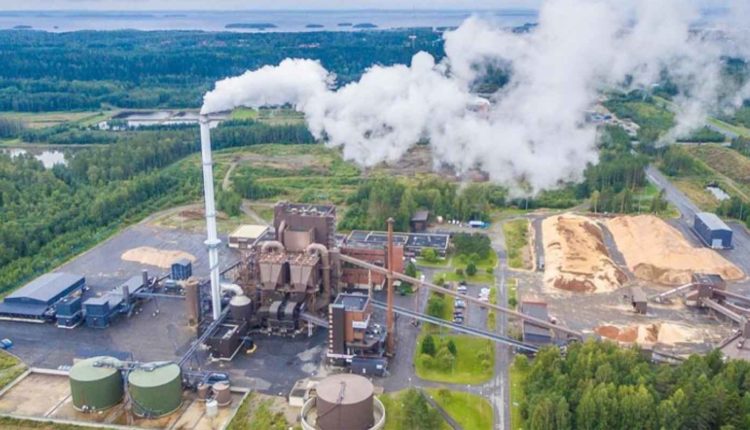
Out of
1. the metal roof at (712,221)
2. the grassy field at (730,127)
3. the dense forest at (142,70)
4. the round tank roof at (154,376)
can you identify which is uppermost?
the dense forest at (142,70)

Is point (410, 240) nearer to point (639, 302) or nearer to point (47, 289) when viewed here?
point (639, 302)

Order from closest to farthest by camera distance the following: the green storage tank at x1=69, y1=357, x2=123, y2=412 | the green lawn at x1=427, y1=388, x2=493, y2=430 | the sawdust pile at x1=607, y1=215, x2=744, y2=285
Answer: the green lawn at x1=427, y1=388, x2=493, y2=430 < the green storage tank at x1=69, y1=357, x2=123, y2=412 < the sawdust pile at x1=607, y1=215, x2=744, y2=285

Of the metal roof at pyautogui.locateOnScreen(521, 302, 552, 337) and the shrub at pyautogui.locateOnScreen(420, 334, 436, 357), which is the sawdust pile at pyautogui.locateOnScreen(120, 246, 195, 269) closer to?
the shrub at pyautogui.locateOnScreen(420, 334, 436, 357)

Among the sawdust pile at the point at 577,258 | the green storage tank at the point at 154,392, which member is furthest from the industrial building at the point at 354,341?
the sawdust pile at the point at 577,258

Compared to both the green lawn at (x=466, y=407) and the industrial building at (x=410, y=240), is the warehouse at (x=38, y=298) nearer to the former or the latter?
the industrial building at (x=410, y=240)

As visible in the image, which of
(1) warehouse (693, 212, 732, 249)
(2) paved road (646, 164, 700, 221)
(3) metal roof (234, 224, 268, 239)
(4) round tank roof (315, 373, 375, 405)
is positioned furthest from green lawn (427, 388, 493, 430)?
(2) paved road (646, 164, 700, 221)

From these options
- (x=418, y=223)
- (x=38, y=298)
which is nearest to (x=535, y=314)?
(x=418, y=223)
